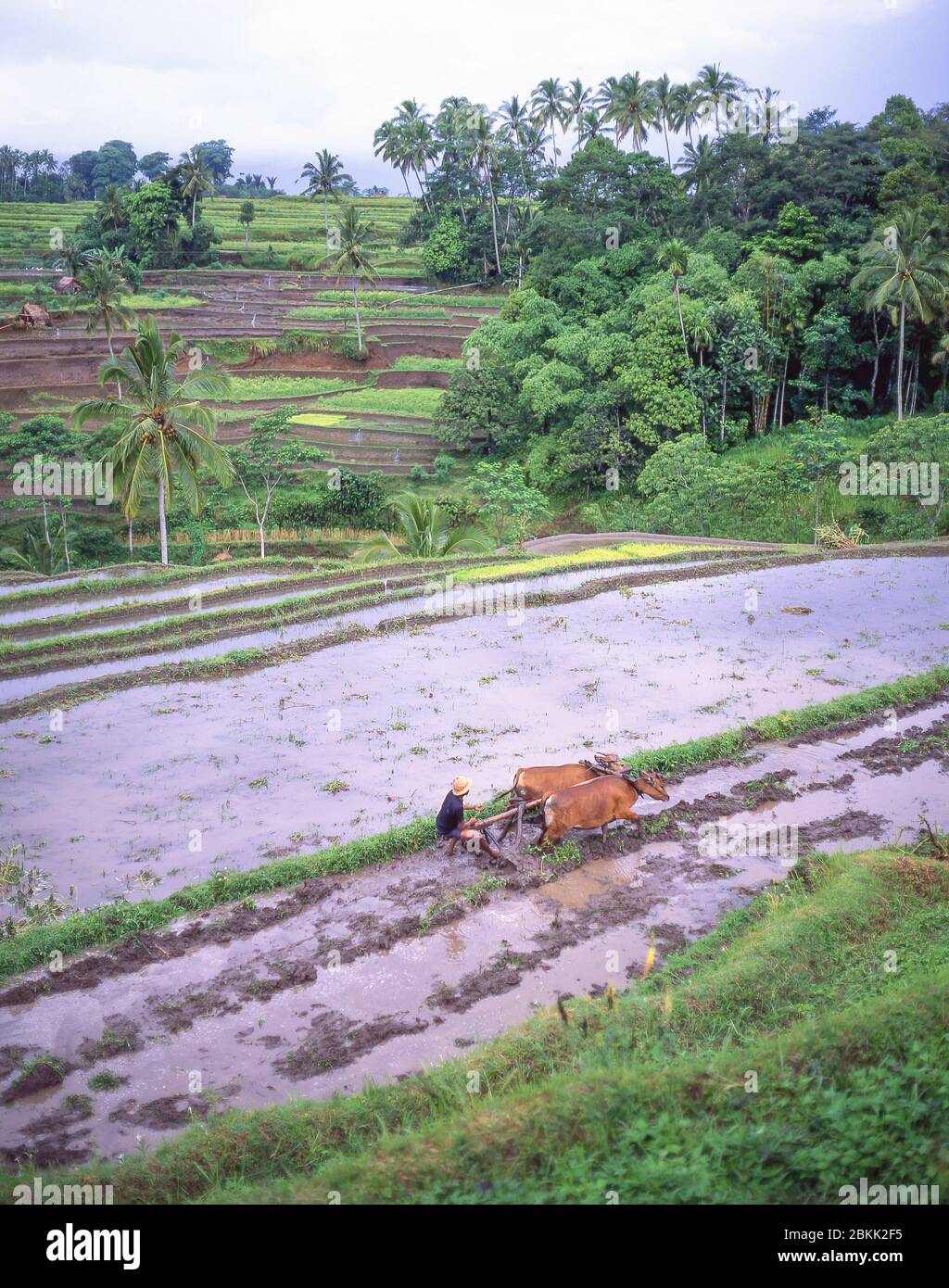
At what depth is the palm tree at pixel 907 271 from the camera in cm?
3186

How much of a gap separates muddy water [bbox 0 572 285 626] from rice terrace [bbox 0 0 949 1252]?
0.48 feet

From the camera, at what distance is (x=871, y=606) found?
63.4 feet

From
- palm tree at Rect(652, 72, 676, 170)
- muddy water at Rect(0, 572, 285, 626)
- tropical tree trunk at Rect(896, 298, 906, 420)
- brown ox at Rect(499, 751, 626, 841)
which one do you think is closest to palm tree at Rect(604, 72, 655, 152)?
palm tree at Rect(652, 72, 676, 170)

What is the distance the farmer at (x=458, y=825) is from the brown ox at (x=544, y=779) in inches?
17.0

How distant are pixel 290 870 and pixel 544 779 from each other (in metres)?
2.66

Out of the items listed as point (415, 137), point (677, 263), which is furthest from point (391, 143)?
point (677, 263)

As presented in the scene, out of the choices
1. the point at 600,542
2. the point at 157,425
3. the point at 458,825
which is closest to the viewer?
the point at 458,825

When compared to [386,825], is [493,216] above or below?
above

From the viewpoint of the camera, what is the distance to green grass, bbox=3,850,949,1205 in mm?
5168

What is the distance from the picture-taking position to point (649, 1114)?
5.60 m

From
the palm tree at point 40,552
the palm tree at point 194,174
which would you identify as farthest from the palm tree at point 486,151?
the palm tree at point 40,552

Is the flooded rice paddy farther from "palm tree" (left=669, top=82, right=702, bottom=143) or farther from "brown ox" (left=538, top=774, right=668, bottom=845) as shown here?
"palm tree" (left=669, top=82, right=702, bottom=143)

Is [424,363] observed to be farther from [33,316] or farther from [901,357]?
[901,357]

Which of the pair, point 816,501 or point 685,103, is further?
point 685,103
